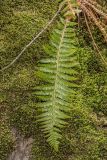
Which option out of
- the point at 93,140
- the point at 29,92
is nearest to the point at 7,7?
the point at 29,92

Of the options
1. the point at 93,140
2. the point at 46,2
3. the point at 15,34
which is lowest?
the point at 93,140

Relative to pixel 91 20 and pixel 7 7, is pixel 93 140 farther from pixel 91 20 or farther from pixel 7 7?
pixel 7 7

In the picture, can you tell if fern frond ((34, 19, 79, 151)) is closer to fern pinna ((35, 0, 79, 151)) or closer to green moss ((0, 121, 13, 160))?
fern pinna ((35, 0, 79, 151))

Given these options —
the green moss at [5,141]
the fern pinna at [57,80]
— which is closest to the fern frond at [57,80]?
the fern pinna at [57,80]

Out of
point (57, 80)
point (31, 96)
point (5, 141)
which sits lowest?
point (5, 141)

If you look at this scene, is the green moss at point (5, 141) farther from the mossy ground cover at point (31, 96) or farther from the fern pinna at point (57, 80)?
the fern pinna at point (57, 80)

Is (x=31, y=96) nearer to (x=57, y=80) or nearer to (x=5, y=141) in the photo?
(x=57, y=80)

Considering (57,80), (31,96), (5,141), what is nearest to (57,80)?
(57,80)
